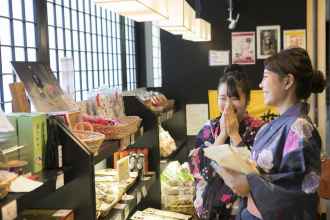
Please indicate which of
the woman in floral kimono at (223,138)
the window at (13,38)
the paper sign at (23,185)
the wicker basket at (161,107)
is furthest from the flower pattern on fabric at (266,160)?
the wicker basket at (161,107)

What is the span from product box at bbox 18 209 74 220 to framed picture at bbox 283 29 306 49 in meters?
3.40

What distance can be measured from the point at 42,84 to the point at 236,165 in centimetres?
101

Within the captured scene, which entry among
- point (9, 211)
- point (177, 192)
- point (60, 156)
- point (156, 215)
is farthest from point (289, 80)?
point (177, 192)

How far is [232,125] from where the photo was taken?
268 cm

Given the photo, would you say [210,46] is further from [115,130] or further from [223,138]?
[115,130]

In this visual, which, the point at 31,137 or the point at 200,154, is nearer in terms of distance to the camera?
the point at 31,137

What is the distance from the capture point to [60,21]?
3.00m

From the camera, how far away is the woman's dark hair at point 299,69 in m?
2.05

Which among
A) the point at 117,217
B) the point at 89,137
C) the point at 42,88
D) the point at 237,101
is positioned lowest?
the point at 117,217

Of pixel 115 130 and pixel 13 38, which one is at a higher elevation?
pixel 13 38

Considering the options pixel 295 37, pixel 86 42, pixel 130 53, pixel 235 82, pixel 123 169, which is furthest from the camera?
pixel 130 53

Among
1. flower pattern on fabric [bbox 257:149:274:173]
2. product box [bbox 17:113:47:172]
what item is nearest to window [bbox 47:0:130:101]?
product box [bbox 17:113:47:172]

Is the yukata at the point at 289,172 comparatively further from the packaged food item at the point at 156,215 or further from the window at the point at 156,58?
the window at the point at 156,58

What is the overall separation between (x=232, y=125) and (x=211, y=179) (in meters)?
0.37
